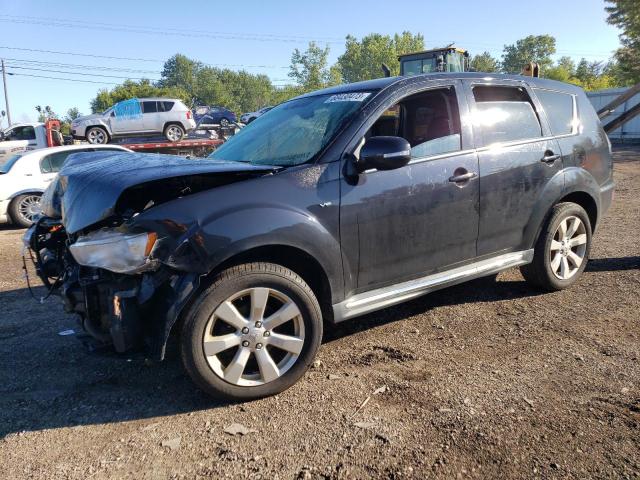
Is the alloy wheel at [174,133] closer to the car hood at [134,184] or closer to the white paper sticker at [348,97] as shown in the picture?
the white paper sticker at [348,97]

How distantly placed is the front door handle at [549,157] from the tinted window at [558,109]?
0.25 metres

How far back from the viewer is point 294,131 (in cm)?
370

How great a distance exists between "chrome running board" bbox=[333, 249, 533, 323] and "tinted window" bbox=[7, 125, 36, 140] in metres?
24.0

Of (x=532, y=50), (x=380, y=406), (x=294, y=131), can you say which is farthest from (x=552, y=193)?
(x=532, y=50)

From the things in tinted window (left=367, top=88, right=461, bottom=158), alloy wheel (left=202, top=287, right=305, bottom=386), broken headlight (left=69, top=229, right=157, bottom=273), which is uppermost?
tinted window (left=367, top=88, right=461, bottom=158)

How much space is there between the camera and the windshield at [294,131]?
336 centimetres

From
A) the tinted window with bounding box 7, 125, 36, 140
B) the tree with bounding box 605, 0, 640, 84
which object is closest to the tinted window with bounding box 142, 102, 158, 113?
the tinted window with bounding box 7, 125, 36, 140

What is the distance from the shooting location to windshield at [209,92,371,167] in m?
3.36

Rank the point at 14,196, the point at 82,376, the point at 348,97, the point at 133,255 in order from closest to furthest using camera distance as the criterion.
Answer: the point at 133,255
the point at 82,376
the point at 348,97
the point at 14,196

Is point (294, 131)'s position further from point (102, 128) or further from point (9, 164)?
point (102, 128)

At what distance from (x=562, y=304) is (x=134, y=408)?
11.6 feet

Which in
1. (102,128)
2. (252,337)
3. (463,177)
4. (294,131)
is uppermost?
(102,128)

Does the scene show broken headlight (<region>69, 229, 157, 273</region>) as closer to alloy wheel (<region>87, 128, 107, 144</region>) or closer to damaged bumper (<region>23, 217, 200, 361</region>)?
damaged bumper (<region>23, 217, 200, 361</region>)

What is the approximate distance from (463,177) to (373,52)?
9234cm
